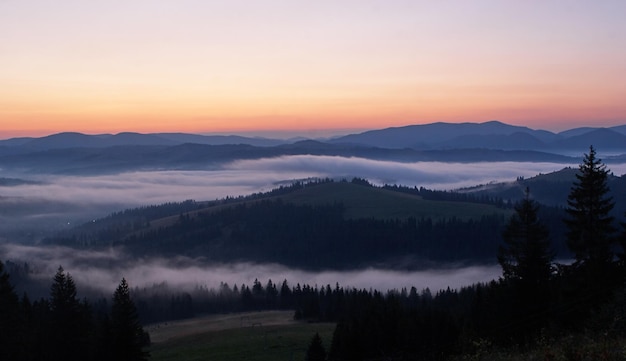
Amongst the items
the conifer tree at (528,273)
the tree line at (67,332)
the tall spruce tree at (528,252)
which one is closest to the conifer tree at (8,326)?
the tree line at (67,332)

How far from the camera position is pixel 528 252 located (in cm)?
4034

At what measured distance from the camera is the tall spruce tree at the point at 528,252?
131 feet

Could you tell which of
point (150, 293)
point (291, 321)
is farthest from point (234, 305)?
point (291, 321)

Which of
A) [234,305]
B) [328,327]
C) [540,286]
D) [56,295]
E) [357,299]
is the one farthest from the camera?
[234,305]

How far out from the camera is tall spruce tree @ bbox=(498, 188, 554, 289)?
1571 inches

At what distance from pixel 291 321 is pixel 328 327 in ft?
81.6

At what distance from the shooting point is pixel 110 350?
48094 mm

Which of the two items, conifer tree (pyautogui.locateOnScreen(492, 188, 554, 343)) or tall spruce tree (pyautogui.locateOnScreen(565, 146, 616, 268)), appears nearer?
tall spruce tree (pyautogui.locateOnScreen(565, 146, 616, 268))

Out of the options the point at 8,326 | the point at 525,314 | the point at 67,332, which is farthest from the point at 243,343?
the point at 525,314

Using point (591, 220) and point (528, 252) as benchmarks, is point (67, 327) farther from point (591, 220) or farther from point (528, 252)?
point (591, 220)

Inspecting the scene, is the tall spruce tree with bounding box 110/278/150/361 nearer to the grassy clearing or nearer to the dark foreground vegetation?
the dark foreground vegetation

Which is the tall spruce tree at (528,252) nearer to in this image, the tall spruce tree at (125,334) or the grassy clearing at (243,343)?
the grassy clearing at (243,343)

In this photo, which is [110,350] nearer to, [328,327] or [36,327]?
[36,327]

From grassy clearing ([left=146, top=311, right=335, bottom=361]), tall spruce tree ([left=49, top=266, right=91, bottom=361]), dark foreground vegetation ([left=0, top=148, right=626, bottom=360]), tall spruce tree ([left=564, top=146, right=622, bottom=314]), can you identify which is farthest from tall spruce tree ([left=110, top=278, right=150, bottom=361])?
tall spruce tree ([left=564, top=146, right=622, bottom=314])
